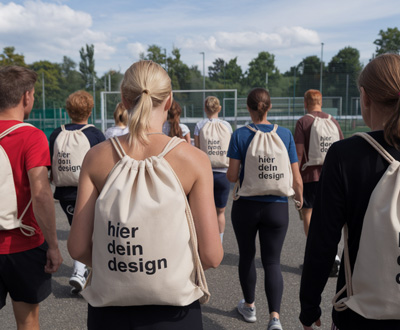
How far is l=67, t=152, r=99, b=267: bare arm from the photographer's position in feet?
5.66

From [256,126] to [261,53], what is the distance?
6847cm

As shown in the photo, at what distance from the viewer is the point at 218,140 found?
19.7 ft

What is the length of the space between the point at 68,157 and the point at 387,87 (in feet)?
10.8

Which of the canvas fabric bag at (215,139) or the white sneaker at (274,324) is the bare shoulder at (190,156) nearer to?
the white sneaker at (274,324)

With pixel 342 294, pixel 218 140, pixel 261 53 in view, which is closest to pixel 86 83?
pixel 261 53

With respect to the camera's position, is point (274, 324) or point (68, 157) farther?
point (68, 157)

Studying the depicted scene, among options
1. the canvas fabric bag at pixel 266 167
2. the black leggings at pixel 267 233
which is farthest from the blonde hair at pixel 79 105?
the black leggings at pixel 267 233

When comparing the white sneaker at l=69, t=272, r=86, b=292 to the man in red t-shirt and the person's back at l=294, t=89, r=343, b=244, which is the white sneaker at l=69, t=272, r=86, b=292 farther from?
the person's back at l=294, t=89, r=343, b=244

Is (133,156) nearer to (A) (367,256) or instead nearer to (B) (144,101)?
(B) (144,101)

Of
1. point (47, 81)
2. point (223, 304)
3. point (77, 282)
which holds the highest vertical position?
point (47, 81)

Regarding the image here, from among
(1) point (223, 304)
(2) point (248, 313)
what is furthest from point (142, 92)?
(1) point (223, 304)

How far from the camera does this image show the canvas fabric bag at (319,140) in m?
4.73

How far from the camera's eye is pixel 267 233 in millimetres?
3436

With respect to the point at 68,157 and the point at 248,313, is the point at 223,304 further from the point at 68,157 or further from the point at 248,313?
the point at 68,157
